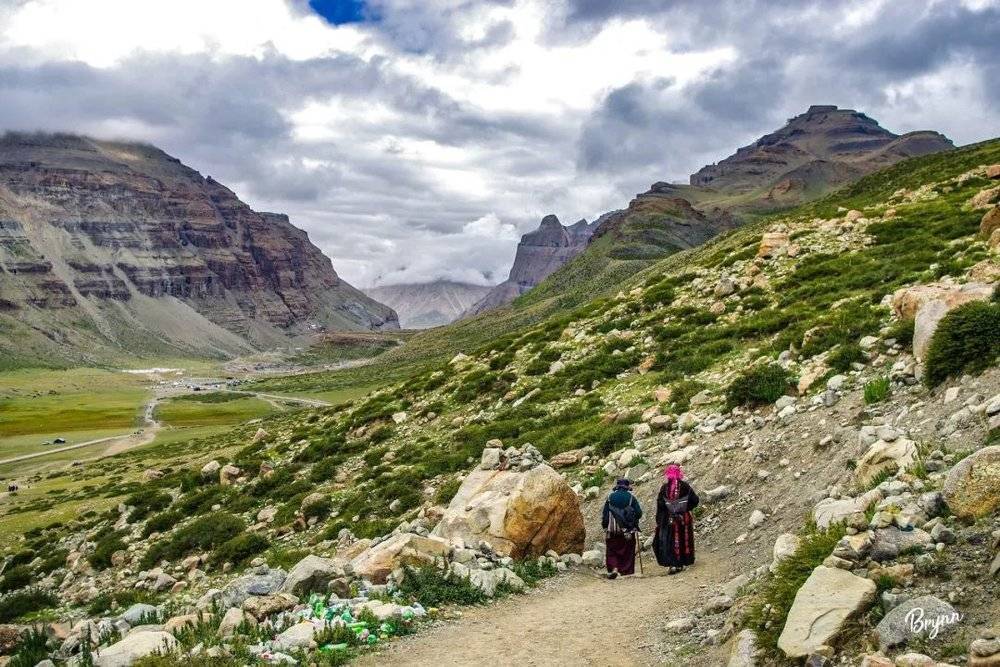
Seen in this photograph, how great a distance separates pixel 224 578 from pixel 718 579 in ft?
54.5

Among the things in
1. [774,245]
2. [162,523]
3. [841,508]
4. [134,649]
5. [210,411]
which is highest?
[774,245]

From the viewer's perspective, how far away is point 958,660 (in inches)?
259

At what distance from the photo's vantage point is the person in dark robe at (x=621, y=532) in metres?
15.9

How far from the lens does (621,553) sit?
16.1 metres

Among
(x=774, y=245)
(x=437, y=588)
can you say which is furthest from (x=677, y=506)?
(x=774, y=245)

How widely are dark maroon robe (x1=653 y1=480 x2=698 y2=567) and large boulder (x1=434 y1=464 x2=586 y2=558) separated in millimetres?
2342

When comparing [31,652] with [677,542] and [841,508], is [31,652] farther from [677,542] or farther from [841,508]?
[841,508]

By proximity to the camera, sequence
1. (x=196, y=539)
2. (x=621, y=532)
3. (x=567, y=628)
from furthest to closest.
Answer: (x=196, y=539) → (x=621, y=532) → (x=567, y=628)

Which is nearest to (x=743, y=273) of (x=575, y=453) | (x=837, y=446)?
(x=575, y=453)

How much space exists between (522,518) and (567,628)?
4.88 meters

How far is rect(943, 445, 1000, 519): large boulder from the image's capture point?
8.52 m

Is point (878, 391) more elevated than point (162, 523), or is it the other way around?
point (878, 391)

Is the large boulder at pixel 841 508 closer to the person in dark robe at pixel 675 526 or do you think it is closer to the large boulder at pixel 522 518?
the person in dark robe at pixel 675 526

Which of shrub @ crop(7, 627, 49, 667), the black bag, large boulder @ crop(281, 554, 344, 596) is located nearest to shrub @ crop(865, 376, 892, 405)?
the black bag
